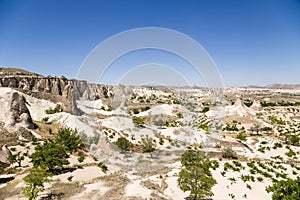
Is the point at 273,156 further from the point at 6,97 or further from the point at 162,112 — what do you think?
the point at 6,97

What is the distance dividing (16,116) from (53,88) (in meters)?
36.2

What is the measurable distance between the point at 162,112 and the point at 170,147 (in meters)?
26.0

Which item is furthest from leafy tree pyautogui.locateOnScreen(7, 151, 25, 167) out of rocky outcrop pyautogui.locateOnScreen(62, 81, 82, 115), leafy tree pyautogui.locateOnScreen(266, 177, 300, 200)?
leafy tree pyautogui.locateOnScreen(266, 177, 300, 200)

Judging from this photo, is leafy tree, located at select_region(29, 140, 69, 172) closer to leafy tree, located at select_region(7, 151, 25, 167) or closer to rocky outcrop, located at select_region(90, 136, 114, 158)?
leafy tree, located at select_region(7, 151, 25, 167)

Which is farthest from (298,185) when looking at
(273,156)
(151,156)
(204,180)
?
(273,156)

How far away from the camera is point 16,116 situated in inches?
1051

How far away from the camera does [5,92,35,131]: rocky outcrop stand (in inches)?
1017

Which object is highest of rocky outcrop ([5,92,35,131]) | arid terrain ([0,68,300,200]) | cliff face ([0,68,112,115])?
cliff face ([0,68,112,115])

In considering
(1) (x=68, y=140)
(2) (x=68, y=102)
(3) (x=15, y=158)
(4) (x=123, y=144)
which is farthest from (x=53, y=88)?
(3) (x=15, y=158)

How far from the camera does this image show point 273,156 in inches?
1112

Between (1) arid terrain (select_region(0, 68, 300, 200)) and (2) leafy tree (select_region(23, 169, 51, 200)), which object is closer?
(2) leafy tree (select_region(23, 169, 51, 200))

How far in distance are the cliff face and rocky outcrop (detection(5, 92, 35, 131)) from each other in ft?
24.9

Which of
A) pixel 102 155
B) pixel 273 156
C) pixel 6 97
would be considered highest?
pixel 6 97

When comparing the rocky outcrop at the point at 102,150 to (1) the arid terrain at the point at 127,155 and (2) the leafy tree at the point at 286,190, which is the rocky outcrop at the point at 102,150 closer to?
(1) the arid terrain at the point at 127,155
